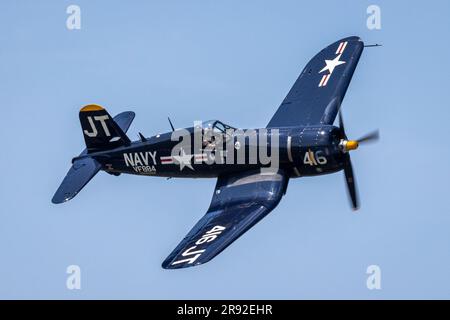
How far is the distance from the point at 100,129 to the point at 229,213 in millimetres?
4851

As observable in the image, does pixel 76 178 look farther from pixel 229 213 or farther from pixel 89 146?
pixel 229 213

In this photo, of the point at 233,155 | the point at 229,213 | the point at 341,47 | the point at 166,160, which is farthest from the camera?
the point at 341,47

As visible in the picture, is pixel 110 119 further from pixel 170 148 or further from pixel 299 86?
pixel 299 86

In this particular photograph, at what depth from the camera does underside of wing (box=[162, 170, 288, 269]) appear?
84.2ft

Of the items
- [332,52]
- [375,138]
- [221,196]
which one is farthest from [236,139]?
[332,52]

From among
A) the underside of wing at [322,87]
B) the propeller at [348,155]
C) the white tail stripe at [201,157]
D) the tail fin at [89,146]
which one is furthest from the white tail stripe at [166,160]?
the propeller at [348,155]

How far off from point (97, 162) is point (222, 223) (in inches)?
199

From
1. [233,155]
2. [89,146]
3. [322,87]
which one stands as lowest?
[233,155]

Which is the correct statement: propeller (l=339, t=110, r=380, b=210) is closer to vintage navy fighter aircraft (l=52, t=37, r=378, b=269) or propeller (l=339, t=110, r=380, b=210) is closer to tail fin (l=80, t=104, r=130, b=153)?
vintage navy fighter aircraft (l=52, t=37, r=378, b=269)

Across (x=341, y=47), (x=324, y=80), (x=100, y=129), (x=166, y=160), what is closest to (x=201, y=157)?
(x=166, y=160)

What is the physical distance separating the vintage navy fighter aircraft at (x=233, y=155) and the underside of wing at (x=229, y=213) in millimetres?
22

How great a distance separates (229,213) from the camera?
2786cm

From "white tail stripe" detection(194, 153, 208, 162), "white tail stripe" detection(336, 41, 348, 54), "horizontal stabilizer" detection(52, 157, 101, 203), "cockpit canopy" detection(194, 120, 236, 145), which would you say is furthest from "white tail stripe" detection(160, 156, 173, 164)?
"white tail stripe" detection(336, 41, 348, 54)

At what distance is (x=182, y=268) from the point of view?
24797 mm
